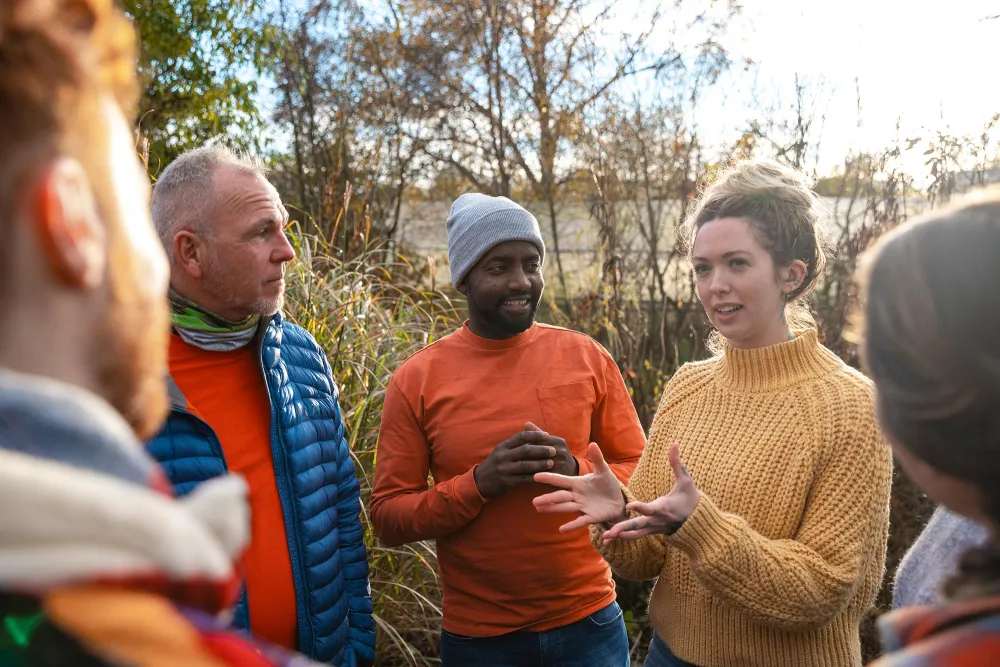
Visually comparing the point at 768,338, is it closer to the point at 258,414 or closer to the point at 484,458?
the point at 484,458

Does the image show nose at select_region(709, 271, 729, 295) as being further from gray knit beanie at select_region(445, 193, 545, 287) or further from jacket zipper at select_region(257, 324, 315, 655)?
jacket zipper at select_region(257, 324, 315, 655)

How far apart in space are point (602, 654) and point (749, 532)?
2.58ft

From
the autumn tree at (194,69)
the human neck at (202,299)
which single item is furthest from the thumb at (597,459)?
the autumn tree at (194,69)

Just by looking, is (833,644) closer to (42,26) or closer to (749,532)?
(749,532)

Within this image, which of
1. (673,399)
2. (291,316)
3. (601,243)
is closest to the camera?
(673,399)

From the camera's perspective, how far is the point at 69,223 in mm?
716

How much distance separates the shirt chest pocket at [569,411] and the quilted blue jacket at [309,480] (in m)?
0.64

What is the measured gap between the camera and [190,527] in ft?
2.32

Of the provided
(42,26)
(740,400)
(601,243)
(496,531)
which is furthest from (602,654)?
(601,243)

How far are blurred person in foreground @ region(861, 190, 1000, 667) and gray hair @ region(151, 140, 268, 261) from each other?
73.4 inches

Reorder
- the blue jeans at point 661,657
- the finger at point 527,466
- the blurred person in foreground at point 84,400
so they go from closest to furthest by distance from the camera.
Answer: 1. the blurred person in foreground at point 84,400
2. the blue jeans at point 661,657
3. the finger at point 527,466

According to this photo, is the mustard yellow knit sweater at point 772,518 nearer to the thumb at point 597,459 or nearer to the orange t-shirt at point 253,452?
the thumb at point 597,459

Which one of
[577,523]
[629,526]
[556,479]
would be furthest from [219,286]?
[629,526]

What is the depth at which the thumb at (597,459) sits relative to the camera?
2039 mm
